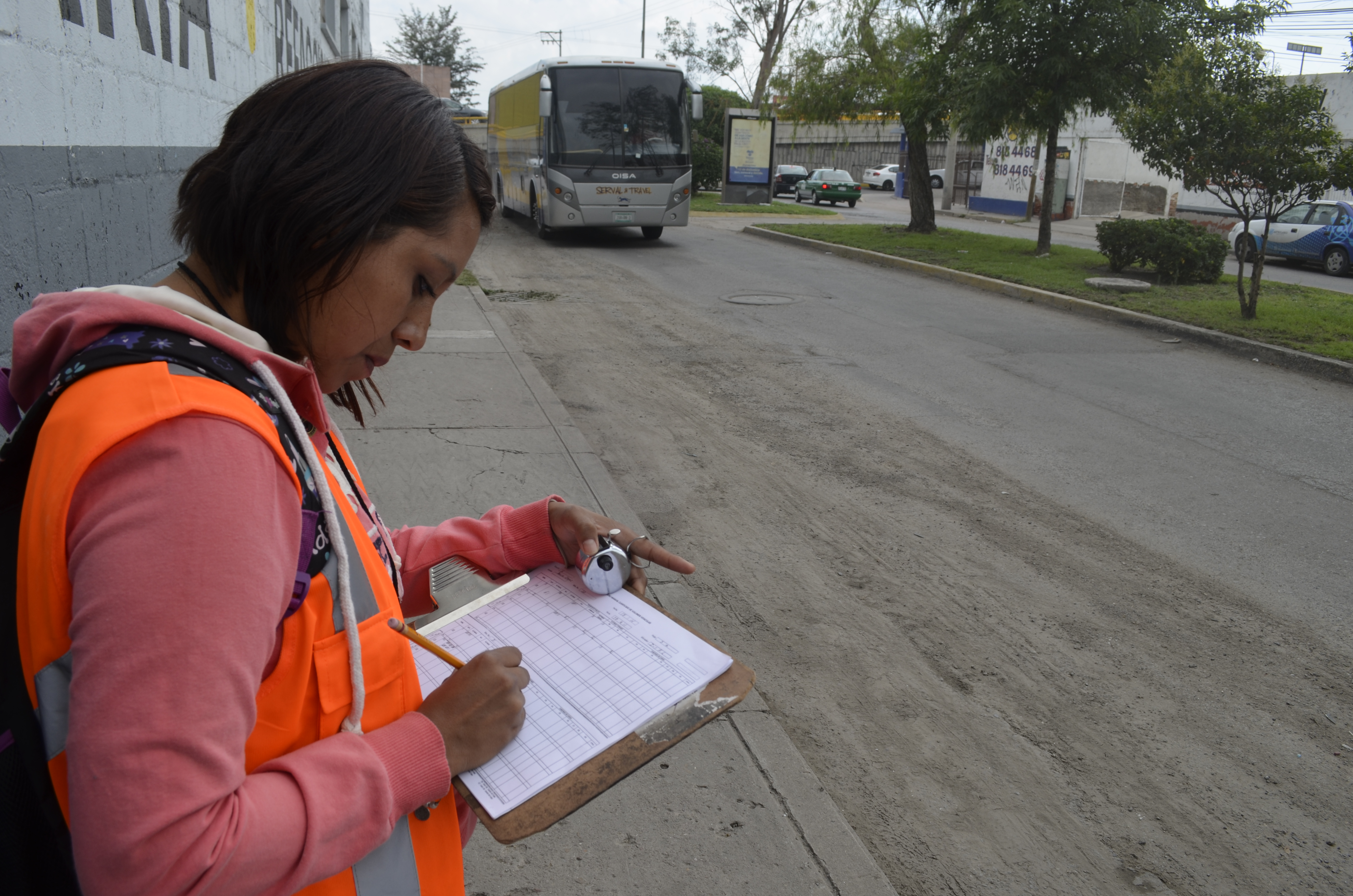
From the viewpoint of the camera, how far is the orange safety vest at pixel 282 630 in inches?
33.6

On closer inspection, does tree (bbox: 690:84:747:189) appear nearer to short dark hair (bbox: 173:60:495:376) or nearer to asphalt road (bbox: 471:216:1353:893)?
asphalt road (bbox: 471:216:1353:893)

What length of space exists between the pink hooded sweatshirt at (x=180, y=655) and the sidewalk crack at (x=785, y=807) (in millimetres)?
1751

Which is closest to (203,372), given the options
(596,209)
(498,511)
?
(498,511)

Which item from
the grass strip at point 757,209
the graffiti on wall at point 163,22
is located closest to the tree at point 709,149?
the grass strip at point 757,209

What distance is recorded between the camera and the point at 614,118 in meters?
18.4

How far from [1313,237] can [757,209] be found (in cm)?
1515

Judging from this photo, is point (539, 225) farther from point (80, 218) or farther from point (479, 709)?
point (479, 709)

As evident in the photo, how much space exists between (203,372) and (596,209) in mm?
18050

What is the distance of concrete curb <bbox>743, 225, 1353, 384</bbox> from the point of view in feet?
30.9

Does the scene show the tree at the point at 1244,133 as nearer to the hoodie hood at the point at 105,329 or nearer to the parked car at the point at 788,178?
the hoodie hood at the point at 105,329

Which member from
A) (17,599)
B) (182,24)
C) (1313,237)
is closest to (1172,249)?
(1313,237)

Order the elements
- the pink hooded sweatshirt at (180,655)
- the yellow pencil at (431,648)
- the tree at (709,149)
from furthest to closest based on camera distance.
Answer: the tree at (709,149)
the yellow pencil at (431,648)
the pink hooded sweatshirt at (180,655)

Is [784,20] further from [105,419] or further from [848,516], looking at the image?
[105,419]

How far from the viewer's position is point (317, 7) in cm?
1391
